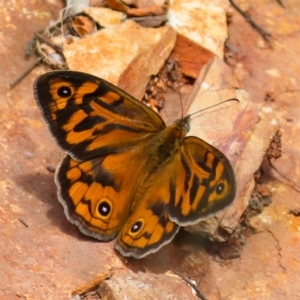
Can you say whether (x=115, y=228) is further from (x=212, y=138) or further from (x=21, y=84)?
(x=21, y=84)

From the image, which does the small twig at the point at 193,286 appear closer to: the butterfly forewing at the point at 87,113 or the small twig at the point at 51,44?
the butterfly forewing at the point at 87,113

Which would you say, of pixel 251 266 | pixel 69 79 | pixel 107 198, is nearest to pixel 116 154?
pixel 107 198

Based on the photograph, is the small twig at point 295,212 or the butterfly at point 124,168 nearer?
the butterfly at point 124,168

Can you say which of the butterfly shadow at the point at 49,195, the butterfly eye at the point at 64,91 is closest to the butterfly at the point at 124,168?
the butterfly eye at the point at 64,91

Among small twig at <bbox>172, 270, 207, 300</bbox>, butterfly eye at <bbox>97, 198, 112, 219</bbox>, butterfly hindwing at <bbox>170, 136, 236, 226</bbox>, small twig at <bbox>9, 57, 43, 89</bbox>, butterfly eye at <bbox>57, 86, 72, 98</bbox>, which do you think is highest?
butterfly eye at <bbox>57, 86, 72, 98</bbox>

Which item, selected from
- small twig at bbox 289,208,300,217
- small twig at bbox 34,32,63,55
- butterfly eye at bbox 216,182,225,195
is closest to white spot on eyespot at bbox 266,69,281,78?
small twig at bbox 289,208,300,217

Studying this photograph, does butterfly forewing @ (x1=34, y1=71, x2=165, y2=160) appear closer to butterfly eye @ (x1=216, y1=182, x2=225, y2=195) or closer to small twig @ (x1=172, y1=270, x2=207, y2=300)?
butterfly eye @ (x1=216, y1=182, x2=225, y2=195)
